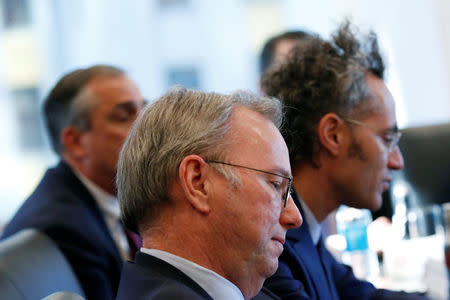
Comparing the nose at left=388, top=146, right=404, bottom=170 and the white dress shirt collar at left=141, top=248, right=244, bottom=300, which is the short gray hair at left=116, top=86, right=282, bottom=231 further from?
the nose at left=388, top=146, right=404, bottom=170

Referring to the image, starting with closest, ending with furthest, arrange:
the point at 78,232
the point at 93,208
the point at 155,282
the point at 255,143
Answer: the point at 155,282 → the point at 255,143 → the point at 78,232 → the point at 93,208

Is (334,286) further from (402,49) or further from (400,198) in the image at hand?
(402,49)

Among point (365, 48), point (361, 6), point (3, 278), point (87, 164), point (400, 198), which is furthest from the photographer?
point (361, 6)

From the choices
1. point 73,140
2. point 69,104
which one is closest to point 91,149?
point 73,140

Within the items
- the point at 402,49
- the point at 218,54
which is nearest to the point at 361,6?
the point at 402,49

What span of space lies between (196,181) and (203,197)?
27mm

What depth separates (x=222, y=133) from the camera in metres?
1.04

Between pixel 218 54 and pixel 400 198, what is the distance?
54.7 inches

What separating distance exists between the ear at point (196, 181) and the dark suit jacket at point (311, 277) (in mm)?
337

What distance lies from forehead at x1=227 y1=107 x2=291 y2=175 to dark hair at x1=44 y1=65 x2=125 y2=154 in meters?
1.32

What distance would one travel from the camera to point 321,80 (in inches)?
63.6

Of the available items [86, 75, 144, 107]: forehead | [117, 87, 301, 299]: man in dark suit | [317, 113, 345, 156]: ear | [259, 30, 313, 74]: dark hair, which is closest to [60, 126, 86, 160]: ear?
[86, 75, 144, 107]: forehead

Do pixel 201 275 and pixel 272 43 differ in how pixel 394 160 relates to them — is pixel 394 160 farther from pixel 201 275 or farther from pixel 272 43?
pixel 272 43

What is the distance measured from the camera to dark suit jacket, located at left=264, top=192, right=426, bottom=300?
1.28 meters
